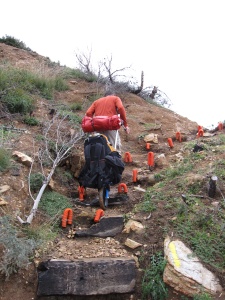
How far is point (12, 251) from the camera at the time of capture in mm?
3525

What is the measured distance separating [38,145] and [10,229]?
3023 millimetres

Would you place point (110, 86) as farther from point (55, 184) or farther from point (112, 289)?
point (112, 289)

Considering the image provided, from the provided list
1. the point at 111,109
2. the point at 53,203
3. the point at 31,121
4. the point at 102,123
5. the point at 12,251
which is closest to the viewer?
the point at 12,251

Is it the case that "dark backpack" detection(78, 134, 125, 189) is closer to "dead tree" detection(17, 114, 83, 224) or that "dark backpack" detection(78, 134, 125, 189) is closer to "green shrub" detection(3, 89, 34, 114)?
"dead tree" detection(17, 114, 83, 224)

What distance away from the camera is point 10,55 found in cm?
1359

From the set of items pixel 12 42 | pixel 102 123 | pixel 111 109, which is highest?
pixel 12 42

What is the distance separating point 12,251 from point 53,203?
1610 millimetres

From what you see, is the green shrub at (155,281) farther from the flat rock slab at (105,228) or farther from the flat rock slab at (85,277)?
the flat rock slab at (105,228)

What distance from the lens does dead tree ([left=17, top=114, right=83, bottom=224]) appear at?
479cm

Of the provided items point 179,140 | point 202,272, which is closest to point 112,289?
point 202,272

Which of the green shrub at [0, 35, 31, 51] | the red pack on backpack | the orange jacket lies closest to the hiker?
the orange jacket

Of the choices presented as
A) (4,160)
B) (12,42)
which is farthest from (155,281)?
(12,42)

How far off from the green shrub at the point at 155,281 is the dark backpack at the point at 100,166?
173cm

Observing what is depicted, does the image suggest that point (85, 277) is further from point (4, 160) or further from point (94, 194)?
point (94, 194)
